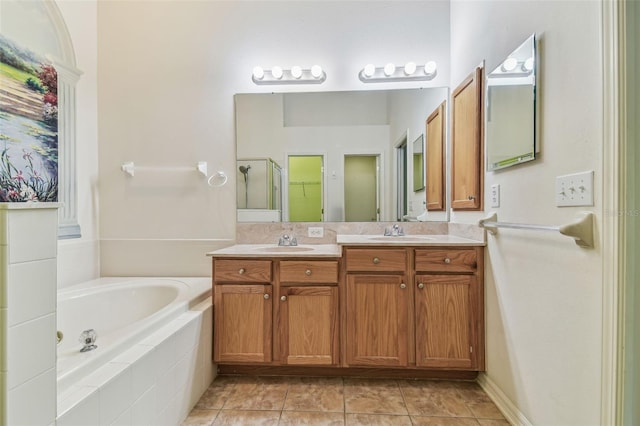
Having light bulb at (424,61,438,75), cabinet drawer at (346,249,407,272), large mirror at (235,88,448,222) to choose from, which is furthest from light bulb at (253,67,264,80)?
cabinet drawer at (346,249,407,272)

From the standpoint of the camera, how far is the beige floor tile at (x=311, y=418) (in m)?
1.47

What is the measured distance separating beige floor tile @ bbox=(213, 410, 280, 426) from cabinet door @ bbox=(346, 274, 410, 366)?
0.51 meters

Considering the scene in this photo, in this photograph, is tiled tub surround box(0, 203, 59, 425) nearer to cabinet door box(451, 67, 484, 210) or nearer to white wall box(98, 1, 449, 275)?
white wall box(98, 1, 449, 275)

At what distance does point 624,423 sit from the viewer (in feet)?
2.97

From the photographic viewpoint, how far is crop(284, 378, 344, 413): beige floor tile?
5.23 ft

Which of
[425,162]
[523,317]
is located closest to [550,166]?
[523,317]

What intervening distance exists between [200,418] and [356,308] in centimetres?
96

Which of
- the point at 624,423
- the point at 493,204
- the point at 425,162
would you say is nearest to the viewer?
the point at 624,423

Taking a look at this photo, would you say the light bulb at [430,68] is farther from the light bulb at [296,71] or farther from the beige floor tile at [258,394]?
the beige floor tile at [258,394]

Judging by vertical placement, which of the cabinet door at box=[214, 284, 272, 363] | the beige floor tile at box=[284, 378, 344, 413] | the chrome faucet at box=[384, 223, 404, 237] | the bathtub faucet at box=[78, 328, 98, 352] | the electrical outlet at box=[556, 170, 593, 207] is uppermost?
the electrical outlet at box=[556, 170, 593, 207]

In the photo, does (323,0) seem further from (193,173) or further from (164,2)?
(193,173)

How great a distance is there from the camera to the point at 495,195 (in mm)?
1589

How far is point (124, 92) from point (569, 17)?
2.69 meters

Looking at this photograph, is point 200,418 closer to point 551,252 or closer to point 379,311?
point 379,311
